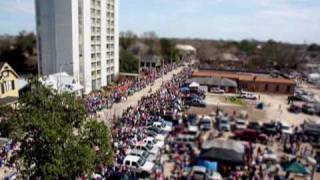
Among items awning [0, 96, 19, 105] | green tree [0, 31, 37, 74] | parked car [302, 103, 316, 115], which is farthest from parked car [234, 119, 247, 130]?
green tree [0, 31, 37, 74]

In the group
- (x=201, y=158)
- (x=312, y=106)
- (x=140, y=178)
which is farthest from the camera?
(x=140, y=178)

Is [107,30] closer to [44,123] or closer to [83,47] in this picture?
[83,47]

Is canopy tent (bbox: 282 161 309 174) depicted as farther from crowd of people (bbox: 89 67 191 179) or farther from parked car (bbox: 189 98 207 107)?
crowd of people (bbox: 89 67 191 179)

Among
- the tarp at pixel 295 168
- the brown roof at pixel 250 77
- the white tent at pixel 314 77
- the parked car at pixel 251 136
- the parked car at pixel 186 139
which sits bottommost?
the tarp at pixel 295 168

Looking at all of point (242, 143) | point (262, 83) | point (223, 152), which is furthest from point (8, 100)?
point (242, 143)

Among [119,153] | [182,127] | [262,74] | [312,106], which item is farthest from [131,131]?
[312,106]

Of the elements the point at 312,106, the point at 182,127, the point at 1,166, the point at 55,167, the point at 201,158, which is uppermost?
the point at 312,106

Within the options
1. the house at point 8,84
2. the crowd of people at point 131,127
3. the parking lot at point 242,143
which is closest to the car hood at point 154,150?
the crowd of people at point 131,127

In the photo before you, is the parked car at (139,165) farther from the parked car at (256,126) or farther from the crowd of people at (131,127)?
the parked car at (256,126)

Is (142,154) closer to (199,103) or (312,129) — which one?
(199,103)
